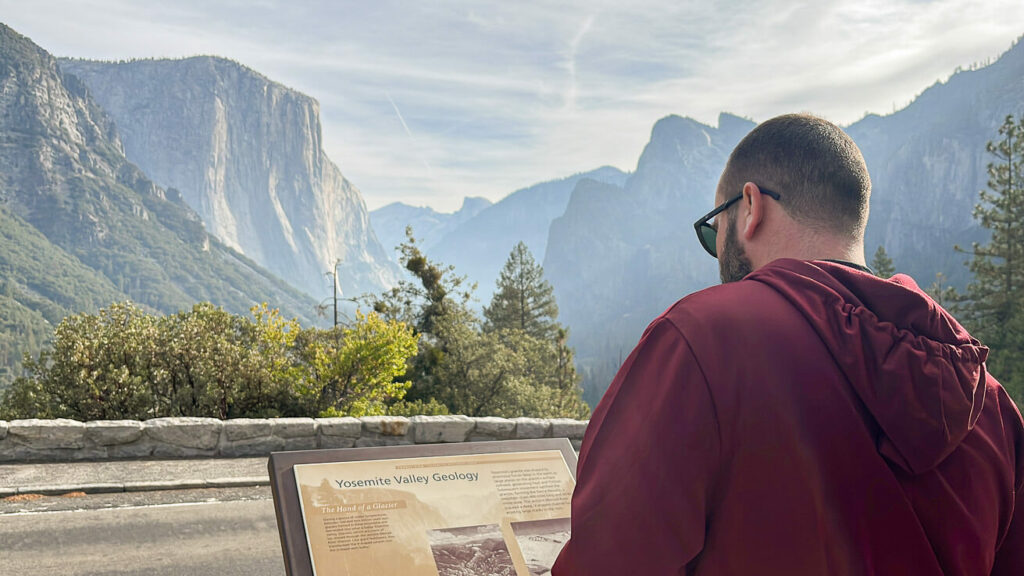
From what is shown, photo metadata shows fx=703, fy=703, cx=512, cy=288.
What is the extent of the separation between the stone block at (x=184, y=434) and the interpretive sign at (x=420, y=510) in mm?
6103

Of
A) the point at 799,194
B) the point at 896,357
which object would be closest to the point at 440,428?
the point at 799,194

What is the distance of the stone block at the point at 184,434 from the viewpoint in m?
7.40

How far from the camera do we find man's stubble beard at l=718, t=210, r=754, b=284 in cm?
145

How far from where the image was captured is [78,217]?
6452 inches

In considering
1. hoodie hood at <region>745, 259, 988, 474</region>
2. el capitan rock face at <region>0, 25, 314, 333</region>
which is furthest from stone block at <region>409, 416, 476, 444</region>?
el capitan rock face at <region>0, 25, 314, 333</region>

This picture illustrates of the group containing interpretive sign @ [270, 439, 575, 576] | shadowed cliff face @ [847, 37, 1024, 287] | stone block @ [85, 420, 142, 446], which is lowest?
stone block @ [85, 420, 142, 446]

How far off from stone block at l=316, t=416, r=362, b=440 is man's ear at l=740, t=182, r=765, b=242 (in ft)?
22.9

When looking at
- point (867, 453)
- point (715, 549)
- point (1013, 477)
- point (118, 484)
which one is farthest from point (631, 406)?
point (118, 484)

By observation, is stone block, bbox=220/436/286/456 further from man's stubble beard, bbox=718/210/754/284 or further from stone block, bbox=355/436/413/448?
man's stubble beard, bbox=718/210/754/284

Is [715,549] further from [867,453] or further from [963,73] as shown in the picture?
[963,73]

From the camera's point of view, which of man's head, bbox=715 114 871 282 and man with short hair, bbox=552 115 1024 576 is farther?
man's head, bbox=715 114 871 282

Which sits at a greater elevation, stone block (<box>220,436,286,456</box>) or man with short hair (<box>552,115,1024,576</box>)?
man with short hair (<box>552,115,1024,576</box>)

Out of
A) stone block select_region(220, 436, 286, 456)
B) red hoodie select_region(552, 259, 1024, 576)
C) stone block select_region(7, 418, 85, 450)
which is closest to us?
red hoodie select_region(552, 259, 1024, 576)

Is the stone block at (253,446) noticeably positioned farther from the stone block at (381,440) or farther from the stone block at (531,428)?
the stone block at (531,428)
